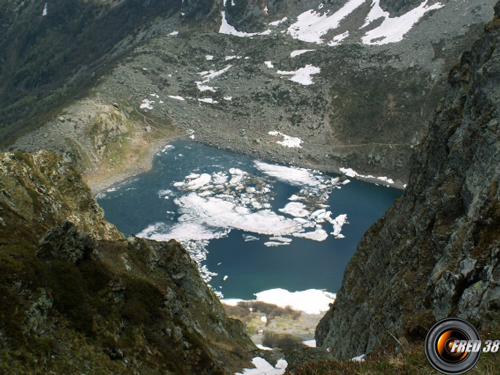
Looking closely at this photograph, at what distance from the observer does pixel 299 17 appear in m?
154

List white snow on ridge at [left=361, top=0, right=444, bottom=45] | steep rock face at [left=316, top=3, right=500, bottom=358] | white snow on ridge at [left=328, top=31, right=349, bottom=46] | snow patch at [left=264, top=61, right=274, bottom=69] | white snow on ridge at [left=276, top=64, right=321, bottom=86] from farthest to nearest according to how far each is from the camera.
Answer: white snow on ridge at [left=328, top=31, right=349, bottom=46] → snow patch at [left=264, top=61, right=274, bottom=69] → white snow on ridge at [left=276, top=64, right=321, bottom=86] → white snow on ridge at [left=361, top=0, right=444, bottom=45] → steep rock face at [left=316, top=3, right=500, bottom=358]

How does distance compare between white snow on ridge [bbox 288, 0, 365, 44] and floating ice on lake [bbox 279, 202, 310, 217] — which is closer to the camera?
floating ice on lake [bbox 279, 202, 310, 217]

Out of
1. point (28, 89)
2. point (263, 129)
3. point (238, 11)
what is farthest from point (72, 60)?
point (263, 129)

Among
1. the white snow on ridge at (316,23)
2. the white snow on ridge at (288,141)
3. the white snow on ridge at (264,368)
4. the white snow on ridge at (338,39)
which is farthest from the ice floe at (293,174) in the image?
the white snow on ridge at (264,368)

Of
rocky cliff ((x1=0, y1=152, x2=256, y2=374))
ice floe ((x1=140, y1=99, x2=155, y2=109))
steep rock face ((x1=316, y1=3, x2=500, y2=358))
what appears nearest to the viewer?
rocky cliff ((x1=0, y1=152, x2=256, y2=374))

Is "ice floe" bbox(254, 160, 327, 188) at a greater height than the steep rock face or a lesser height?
lesser

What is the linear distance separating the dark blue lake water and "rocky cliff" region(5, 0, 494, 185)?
10415mm

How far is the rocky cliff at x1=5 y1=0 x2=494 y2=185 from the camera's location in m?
103

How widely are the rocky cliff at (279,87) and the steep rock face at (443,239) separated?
70.7m

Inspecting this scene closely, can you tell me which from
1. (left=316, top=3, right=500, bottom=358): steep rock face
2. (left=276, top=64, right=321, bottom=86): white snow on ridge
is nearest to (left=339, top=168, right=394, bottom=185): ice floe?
(left=276, top=64, right=321, bottom=86): white snow on ridge

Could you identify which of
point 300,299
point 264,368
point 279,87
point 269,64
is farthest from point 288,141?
point 264,368

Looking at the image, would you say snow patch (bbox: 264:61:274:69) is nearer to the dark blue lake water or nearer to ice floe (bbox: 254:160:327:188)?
the dark blue lake water

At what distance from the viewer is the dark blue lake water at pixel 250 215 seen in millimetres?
61938

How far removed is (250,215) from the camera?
75.9 meters
